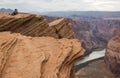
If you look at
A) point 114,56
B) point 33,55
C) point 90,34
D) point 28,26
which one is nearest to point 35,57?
point 33,55

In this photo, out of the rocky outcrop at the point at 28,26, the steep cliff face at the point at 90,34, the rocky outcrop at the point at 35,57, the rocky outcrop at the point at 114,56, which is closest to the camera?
the rocky outcrop at the point at 35,57

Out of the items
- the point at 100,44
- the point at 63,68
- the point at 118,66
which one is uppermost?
the point at 63,68

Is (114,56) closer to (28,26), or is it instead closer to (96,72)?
(96,72)

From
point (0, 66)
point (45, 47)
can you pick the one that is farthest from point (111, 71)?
point (0, 66)

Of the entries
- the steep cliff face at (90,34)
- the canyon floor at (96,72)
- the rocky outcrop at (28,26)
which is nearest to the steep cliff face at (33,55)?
the rocky outcrop at (28,26)

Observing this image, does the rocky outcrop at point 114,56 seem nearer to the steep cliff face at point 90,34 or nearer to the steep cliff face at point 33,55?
the steep cliff face at point 90,34

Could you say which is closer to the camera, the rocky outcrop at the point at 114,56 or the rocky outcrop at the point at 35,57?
the rocky outcrop at the point at 35,57

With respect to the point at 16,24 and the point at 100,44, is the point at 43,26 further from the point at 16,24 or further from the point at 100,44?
the point at 100,44
